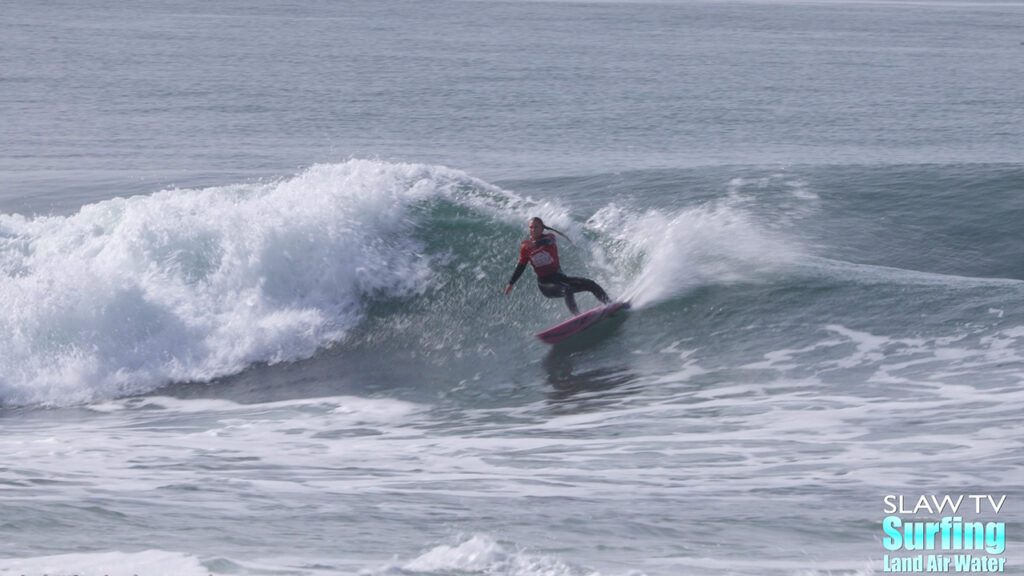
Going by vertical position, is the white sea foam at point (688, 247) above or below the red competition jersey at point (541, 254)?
below

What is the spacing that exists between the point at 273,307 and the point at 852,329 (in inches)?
278

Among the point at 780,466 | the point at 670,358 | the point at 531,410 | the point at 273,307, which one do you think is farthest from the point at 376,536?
the point at 273,307

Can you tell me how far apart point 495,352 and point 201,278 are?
4.23 meters

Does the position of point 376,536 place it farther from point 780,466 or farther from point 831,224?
point 831,224

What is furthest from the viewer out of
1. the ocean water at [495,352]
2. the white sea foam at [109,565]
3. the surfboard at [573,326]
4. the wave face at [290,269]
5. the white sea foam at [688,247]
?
the white sea foam at [688,247]

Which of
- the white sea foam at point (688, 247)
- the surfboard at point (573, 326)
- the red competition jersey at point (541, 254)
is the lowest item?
Result: the surfboard at point (573, 326)

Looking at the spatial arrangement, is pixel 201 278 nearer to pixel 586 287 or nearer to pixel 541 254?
pixel 541 254

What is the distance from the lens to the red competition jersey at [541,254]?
13297 millimetres

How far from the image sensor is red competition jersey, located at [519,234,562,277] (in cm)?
1330

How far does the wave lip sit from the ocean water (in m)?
0.05

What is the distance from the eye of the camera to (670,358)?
1236cm

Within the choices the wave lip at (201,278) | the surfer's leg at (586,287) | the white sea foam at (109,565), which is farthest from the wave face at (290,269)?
the white sea foam at (109,565)

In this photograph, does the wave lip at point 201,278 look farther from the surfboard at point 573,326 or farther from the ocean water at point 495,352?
the surfboard at point 573,326

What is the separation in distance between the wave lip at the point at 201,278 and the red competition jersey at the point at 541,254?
2.26 metres
